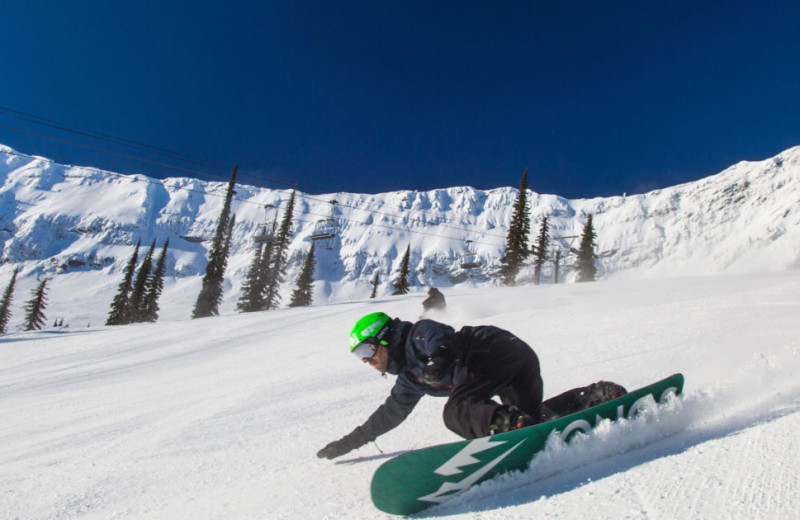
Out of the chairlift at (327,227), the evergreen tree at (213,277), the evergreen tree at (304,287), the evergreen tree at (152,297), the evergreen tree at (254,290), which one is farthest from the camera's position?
the evergreen tree at (304,287)

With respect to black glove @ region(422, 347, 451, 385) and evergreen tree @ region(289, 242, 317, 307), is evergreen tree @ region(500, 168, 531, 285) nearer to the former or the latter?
evergreen tree @ region(289, 242, 317, 307)

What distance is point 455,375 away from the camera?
3219mm

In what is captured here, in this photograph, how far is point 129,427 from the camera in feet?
17.4

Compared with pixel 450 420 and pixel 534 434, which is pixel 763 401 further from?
pixel 450 420

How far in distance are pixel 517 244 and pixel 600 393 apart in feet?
139

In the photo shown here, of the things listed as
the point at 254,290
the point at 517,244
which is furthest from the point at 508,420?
the point at 254,290

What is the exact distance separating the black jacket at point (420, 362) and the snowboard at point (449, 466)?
2.31 feet

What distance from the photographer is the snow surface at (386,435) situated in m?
2.14

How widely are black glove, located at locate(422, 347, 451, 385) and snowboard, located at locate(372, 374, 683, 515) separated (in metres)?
0.67

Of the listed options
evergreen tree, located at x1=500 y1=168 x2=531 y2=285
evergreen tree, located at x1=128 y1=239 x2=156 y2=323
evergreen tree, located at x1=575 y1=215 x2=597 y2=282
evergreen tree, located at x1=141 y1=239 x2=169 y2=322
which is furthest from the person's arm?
evergreen tree, located at x1=575 y1=215 x2=597 y2=282

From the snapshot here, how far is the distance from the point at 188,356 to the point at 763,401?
12.1 meters

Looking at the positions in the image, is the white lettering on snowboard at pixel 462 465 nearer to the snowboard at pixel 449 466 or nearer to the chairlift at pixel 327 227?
the snowboard at pixel 449 466

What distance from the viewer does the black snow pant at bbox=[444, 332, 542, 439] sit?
9.70 feet

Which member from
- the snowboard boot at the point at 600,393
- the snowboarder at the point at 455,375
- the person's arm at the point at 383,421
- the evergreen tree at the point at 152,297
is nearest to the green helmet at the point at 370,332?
the snowboarder at the point at 455,375
